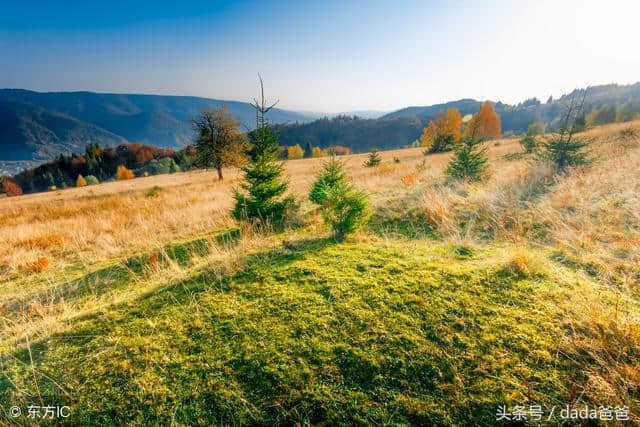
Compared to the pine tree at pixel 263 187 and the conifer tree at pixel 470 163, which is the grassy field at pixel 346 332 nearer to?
the pine tree at pixel 263 187

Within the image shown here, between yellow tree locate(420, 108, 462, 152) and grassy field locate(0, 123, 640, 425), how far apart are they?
728 inches

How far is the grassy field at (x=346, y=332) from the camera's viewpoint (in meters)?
1.97

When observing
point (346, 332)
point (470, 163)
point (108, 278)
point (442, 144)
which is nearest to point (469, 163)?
point (470, 163)

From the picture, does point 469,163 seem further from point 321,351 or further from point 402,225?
point 321,351

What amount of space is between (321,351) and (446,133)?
3708 cm

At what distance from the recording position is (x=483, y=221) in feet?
18.1

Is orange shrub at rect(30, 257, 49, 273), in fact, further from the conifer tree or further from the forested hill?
the forested hill

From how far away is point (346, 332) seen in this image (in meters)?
2.51

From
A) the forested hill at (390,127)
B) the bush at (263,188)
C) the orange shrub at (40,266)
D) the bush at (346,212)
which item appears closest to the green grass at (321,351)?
the bush at (346,212)

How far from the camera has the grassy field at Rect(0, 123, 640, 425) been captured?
1.97 m

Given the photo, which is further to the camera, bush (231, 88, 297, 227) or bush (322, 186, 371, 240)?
bush (231, 88, 297, 227)

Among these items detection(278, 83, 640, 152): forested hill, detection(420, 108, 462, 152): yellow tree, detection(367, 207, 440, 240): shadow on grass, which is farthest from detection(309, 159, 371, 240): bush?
detection(278, 83, 640, 152): forested hill

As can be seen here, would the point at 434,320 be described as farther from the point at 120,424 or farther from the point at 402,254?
the point at 120,424

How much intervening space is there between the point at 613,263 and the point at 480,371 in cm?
305
